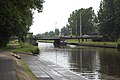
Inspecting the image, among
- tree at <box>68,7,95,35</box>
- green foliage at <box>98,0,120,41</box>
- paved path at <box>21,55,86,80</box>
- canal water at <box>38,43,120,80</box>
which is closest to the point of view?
paved path at <box>21,55,86,80</box>

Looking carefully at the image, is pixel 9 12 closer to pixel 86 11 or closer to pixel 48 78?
pixel 48 78

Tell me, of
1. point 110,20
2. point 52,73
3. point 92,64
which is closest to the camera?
point 52,73

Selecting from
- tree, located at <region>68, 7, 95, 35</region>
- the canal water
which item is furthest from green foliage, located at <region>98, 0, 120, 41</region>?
tree, located at <region>68, 7, 95, 35</region>

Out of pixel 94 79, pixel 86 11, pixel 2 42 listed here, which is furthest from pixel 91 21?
pixel 94 79

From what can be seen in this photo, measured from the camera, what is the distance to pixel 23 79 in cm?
2192

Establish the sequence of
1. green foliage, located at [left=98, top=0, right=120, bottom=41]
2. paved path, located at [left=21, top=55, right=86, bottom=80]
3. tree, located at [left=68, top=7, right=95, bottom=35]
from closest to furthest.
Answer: paved path, located at [left=21, top=55, right=86, bottom=80] → green foliage, located at [left=98, top=0, right=120, bottom=41] → tree, located at [left=68, top=7, right=95, bottom=35]

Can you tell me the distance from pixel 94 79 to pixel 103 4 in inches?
4145

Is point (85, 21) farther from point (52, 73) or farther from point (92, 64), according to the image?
point (52, 73)

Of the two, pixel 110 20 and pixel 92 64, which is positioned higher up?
pixel 110 20

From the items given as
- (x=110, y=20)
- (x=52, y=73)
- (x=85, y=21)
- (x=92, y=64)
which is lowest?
(x=92, y=64)

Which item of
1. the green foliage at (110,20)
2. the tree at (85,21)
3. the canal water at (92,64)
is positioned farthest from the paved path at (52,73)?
the tree at (85,21)

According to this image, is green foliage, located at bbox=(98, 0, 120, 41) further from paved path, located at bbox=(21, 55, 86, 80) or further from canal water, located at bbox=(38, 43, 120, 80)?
paved path, located at bbox=(21, 55, 86, 80)

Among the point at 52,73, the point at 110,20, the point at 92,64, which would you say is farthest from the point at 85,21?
the point at 52,73

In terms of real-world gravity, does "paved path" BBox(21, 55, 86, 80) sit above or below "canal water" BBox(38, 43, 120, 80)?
above
